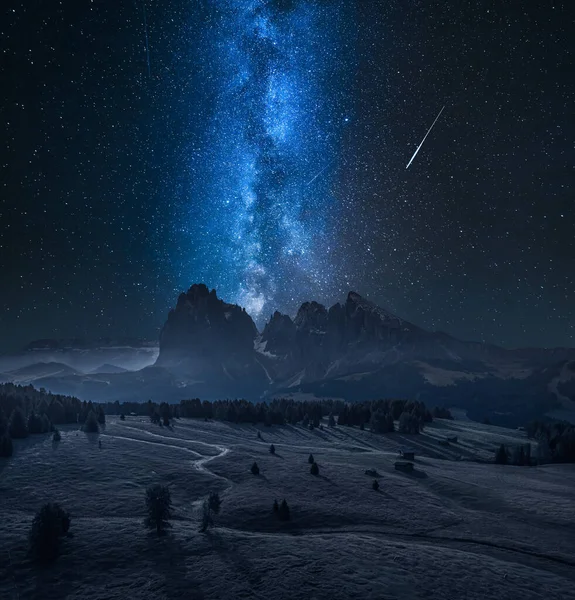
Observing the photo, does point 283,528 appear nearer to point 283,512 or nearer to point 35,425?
point 283,512

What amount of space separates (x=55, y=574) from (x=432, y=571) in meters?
31.2

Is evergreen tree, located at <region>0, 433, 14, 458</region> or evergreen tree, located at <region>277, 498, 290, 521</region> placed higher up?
evergreen tree, located at <region>0, 433, 14, 458</region>

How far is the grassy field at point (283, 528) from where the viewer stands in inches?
1369

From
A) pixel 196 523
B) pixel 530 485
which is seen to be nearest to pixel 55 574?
pixel 196 523

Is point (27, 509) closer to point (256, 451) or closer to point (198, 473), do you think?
point (198, 473)

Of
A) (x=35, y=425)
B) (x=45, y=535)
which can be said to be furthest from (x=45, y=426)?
(x=45, y=535)

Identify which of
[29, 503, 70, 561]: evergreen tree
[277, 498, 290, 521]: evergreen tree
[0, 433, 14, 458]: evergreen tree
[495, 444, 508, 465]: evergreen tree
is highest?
[0, 433, 14, 458]: evergreen tree

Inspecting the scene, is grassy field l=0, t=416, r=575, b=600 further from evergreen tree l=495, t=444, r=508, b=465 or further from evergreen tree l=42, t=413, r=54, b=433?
evergreen tree l=495, t=444, r=508, b=465

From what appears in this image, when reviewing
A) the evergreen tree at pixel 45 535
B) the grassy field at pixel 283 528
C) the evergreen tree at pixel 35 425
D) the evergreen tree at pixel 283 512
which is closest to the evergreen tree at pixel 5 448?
the grassy field at pixel 283 528

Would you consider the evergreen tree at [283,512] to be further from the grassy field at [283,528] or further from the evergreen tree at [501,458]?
the evergreen tree at [501,458]

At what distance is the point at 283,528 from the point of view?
4944 centimetres

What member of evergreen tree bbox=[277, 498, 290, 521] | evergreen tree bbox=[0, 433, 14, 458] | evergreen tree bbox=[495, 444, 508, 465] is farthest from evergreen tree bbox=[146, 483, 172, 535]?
evergreen tree bbox=[495, 444, 508, 465]

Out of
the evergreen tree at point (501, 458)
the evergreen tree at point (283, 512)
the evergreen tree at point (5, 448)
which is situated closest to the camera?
the evergreen tree at point (283, 512)

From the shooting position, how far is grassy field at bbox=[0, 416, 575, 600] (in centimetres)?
3478
